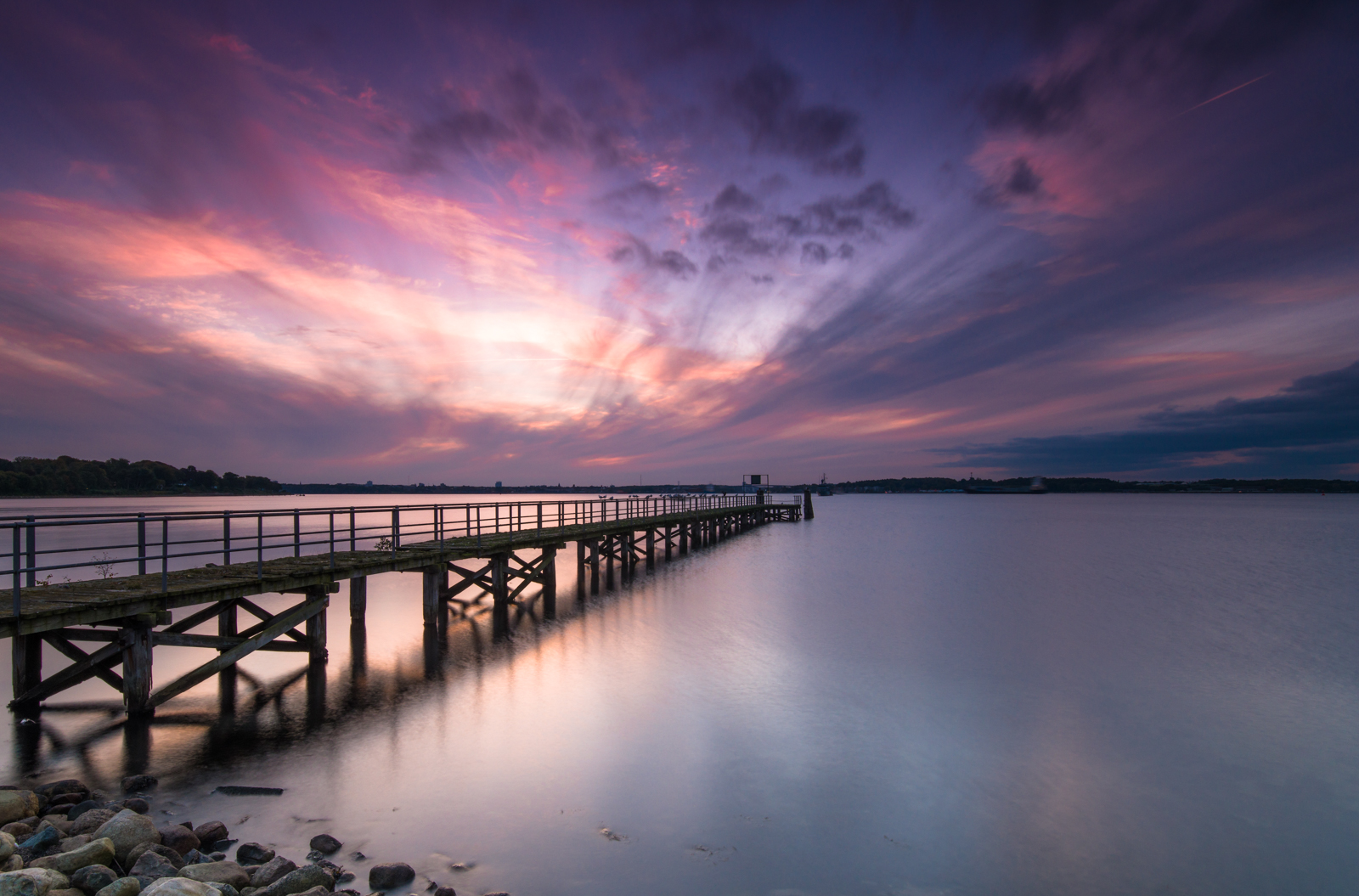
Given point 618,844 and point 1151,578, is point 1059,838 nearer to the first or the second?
point 618,844

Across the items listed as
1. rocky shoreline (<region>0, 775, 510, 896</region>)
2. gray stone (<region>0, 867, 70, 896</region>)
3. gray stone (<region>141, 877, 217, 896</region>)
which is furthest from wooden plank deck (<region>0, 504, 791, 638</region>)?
gray stone (<region>141, 877, 217, 896</region>)

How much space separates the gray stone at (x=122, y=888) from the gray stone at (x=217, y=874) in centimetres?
39

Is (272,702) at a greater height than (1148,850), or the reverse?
(272,702)

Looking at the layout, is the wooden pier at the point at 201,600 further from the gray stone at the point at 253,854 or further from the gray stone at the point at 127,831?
the gray stone at the point at 253,854

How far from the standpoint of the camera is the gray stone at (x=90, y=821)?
6008 mm

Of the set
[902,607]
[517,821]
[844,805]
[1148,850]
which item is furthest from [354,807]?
[902,607]

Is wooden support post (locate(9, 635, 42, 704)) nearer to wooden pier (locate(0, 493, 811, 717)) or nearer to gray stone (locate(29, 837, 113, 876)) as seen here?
wooden pier (locate(0, 493, 811, 717))

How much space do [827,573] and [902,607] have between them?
8.49 meters

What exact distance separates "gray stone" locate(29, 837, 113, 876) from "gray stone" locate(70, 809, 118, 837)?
0.62 m

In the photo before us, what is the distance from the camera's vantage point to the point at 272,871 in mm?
5496

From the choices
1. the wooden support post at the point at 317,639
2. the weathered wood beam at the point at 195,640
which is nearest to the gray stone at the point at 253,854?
the weathered wood beam at the point at 195,640

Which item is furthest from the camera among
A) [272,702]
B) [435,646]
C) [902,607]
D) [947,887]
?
[902,607]

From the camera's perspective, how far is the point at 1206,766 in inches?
380

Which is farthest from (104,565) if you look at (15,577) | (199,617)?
(15,577)
